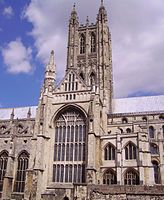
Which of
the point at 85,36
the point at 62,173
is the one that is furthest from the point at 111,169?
the point at 85,36

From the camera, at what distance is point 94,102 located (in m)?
39.4

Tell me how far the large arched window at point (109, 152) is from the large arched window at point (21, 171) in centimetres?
1333

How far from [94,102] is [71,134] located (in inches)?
238

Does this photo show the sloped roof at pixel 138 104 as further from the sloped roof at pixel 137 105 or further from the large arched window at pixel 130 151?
the large arched window at pixel 130 151

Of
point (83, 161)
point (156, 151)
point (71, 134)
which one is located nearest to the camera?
point (83, 161)

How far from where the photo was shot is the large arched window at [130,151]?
36.7 m

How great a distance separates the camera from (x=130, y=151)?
37.1m

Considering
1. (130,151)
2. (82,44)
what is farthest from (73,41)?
(130,151)

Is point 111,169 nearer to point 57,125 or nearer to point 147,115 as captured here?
point 57,125

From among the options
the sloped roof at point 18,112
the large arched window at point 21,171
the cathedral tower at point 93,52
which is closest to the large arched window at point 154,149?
the cathedral tower at point 93,52

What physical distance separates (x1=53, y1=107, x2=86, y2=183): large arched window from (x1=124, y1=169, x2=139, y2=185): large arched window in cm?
594

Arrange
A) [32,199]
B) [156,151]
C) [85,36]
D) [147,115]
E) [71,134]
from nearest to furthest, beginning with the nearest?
[32,199] → [71,134] → [156,151] → [147,115] → [85,36]

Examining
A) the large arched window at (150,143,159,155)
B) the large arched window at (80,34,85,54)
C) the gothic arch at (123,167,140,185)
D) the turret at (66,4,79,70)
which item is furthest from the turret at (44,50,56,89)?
the large arched window at (150,143,159,155)

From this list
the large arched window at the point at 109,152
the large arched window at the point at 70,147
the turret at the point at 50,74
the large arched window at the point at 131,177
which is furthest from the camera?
the turret at the point at 50,74
